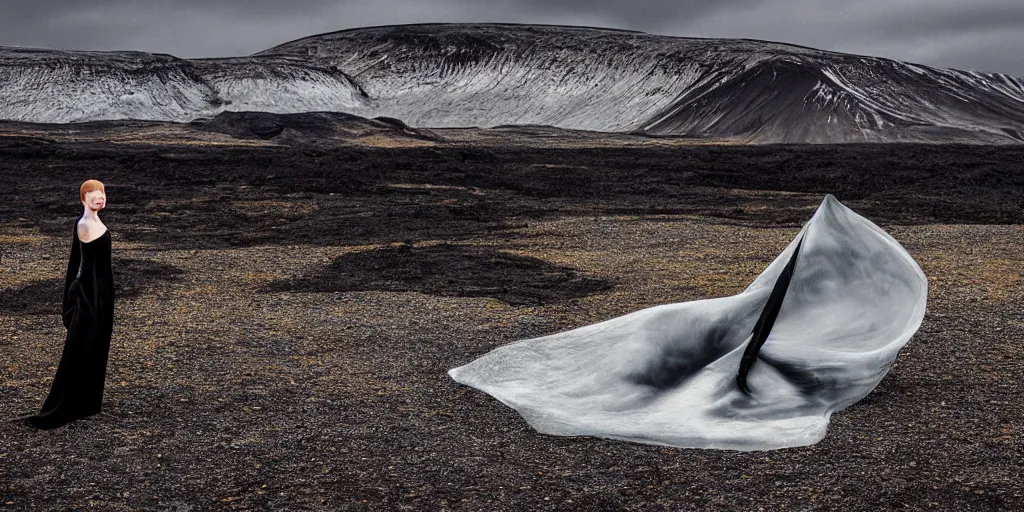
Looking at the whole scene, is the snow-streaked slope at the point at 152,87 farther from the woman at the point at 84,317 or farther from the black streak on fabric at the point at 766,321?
the black streak on fabric at the point at 766,321

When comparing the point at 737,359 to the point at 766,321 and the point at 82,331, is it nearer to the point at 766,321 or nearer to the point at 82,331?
the point at 766,321

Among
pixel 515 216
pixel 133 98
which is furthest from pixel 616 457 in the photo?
pixel 133 98

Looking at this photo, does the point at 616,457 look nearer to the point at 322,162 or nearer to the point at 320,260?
the point at 320,260

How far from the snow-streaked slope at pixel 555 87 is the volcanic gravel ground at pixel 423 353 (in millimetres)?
40964

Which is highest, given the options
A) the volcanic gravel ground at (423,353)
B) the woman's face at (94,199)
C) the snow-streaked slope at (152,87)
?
the snow-streaked slope at (152,87)

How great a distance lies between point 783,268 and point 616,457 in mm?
2891

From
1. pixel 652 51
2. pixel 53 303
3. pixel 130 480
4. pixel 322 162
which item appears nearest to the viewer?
pixel 130 480

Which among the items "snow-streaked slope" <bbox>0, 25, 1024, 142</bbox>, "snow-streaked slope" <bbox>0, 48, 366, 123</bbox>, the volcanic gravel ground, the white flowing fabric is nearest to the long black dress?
the volcanic gravel ground

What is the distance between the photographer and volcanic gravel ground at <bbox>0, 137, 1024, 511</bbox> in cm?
542

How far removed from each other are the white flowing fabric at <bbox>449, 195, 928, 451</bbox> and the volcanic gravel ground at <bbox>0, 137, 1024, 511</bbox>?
0.24 meters

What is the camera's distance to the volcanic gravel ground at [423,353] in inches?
213

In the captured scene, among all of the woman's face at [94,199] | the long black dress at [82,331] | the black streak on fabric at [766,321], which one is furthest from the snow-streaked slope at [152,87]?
the black streak on fabric at [766,321]

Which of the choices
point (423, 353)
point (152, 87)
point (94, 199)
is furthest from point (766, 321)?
point (152, 87)

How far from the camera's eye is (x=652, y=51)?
274 ft
